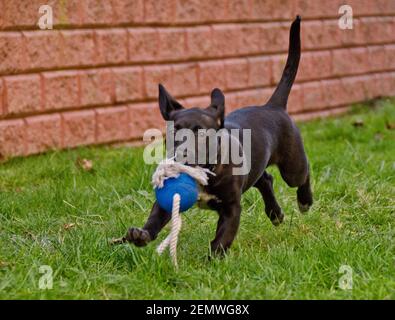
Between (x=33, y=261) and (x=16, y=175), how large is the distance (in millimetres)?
2439

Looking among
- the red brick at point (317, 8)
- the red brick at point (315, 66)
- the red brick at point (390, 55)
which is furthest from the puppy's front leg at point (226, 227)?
the red brick at point (390, 55)

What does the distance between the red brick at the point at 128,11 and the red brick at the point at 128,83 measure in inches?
17.3

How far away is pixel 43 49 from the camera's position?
7.09 m

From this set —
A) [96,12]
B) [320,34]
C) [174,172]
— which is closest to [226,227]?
[174,172]

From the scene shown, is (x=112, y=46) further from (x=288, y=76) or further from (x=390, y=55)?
(x=390, y=55)

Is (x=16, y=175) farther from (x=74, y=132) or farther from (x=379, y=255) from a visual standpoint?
(x=379, y=255)

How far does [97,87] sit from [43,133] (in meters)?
0.69

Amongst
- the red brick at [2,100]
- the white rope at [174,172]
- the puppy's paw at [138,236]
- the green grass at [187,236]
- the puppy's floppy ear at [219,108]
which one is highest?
the puppy's floppy ear at [219,108]

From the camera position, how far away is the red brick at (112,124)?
7.67 m

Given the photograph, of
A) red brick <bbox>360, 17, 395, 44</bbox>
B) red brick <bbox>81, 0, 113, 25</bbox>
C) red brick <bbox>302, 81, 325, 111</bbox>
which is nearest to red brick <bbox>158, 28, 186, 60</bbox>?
red brick <bbox>81, 0, 113, 25</bbox>

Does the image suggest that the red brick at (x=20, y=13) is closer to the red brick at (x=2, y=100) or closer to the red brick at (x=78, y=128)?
the red brick at (x=2, y=100)

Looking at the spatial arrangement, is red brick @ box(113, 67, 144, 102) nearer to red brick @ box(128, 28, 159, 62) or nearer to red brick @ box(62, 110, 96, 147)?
red brick @ box(128, 28, 159, 62)

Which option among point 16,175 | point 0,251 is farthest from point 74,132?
point 0,251

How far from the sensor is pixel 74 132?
294 inches
